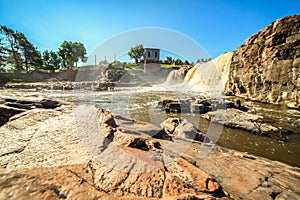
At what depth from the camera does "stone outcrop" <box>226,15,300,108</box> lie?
1275cm

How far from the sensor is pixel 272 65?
14.5 m

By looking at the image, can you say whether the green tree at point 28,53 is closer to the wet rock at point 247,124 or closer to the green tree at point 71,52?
the green tree at point 71,52

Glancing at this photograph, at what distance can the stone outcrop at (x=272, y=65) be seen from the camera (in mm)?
12750

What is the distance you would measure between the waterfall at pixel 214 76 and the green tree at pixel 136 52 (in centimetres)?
2878

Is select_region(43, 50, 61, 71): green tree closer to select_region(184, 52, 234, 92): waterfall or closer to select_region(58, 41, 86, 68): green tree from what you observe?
select_region(58, 41, 86, 68): green tree

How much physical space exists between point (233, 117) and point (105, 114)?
6585 millimetres

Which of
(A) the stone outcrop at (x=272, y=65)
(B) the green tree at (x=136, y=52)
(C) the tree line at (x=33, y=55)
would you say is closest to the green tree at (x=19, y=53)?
(C) the tree line at (x=33, y=55)

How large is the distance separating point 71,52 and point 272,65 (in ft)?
182

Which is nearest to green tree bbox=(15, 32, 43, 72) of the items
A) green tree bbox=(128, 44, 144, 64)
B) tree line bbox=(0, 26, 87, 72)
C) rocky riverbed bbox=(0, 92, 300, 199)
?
tree line bbox=(0, 26, 87, 72)

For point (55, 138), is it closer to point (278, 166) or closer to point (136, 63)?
point (278, 166)

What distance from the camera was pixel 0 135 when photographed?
9.93 feet

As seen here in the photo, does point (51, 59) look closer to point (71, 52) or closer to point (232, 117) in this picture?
point (71, 52)

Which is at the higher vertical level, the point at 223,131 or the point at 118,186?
the point at 118,186

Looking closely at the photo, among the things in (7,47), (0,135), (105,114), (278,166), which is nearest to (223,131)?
(278,166)
